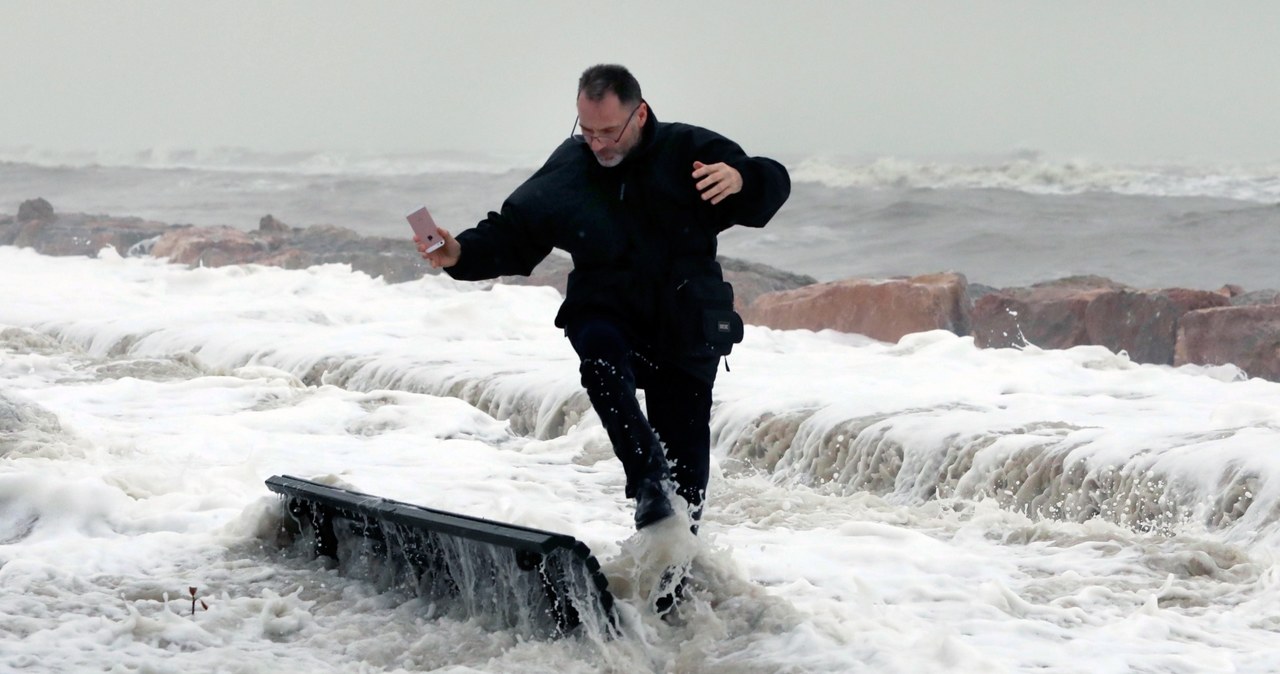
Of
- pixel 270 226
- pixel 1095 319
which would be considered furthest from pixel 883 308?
pixel 270 226

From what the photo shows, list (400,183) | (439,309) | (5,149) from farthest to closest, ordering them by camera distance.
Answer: (5,149), (400,183), (439,309)

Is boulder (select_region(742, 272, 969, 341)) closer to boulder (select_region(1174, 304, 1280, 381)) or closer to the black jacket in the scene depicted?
boulder (select_region(1174, 304, 1280, 381))

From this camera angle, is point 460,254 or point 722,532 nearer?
point 460,254

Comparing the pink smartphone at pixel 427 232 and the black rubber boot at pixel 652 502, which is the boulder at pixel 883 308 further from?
the pink smartphone at pixel 427 232

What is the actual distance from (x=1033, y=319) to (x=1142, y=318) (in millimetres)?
923

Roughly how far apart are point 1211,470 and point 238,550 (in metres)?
3.47

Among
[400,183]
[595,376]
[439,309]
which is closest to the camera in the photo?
[595,376]

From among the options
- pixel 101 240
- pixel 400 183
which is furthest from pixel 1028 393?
pixel 400 183

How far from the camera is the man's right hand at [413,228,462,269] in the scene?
12.5 ft

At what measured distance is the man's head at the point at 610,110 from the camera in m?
3.76

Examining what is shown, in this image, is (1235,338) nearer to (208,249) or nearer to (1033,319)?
(1033,319)

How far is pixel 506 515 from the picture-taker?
5230 mm

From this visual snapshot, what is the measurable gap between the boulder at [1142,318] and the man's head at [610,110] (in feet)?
25.8

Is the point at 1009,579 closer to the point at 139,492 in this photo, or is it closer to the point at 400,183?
the point at 139,492
